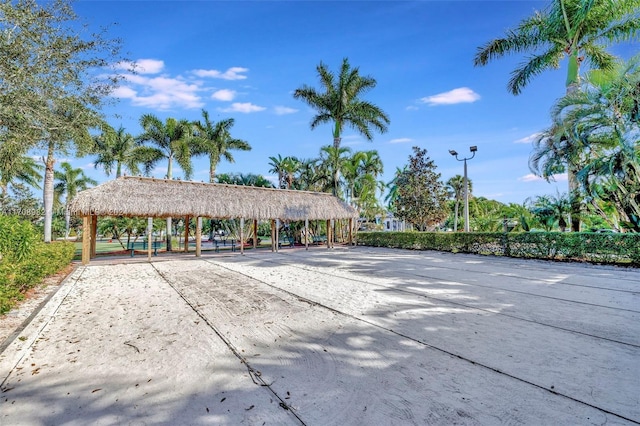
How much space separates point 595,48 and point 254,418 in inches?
901

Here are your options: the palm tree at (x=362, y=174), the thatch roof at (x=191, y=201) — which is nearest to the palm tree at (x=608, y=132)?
the thatch roof at (x=191, y=201)

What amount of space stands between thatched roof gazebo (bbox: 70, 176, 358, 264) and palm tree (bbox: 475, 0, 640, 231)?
14197mm

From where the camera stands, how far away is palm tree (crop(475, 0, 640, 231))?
14289 millimetres

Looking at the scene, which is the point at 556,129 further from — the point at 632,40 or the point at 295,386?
the point at 295,386

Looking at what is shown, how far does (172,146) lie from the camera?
21281 millimetres

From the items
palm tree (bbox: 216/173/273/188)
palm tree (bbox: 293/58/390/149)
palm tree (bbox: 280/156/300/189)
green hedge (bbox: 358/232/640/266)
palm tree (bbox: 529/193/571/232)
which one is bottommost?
green hedge (bbox: 358/232/640/266)

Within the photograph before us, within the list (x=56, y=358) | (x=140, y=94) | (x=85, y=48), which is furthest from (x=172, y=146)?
(x=56, y=358)

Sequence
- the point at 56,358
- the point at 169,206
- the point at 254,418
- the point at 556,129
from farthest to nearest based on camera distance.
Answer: the point at 169,206, the point at 556,129, the point at 56,358, the point at 254,418

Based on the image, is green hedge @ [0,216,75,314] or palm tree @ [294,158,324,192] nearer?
green hedge @ [0,216,75,314]

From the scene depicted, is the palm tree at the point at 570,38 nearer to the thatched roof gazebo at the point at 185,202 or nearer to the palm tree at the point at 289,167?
the thatched roof gazebo at the point at 185,202

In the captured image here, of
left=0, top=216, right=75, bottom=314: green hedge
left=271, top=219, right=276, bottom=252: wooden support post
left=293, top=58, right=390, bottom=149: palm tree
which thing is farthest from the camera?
left=293, top=58, right=390, bottom=149: palm tree

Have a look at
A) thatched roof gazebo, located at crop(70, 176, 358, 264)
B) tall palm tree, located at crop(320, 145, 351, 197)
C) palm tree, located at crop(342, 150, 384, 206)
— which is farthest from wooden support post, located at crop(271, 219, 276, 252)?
palm tree, located at crop(342, 150, 384, 206)

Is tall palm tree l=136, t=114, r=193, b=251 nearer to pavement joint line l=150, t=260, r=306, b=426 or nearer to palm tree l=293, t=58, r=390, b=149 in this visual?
palm tree l=293, t=58, r=390, b=149

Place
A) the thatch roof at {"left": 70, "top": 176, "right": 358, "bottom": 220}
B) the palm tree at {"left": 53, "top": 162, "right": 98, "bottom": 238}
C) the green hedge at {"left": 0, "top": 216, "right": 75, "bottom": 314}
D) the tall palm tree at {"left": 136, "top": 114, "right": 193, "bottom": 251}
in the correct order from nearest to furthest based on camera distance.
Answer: the green hedge at {"left": 0, "top": 216, "right": 75, "bottom": 314}, the thatch roof at {"left": 70, "top": 176, "right": 358, "bottom": 220}, the tall palm tree at {"left": 136, "top": 114, "right": 193, "bottom": 251}, the palm tree at {"left": 53, "top": 162, "right": 98, "bottom": 238}
